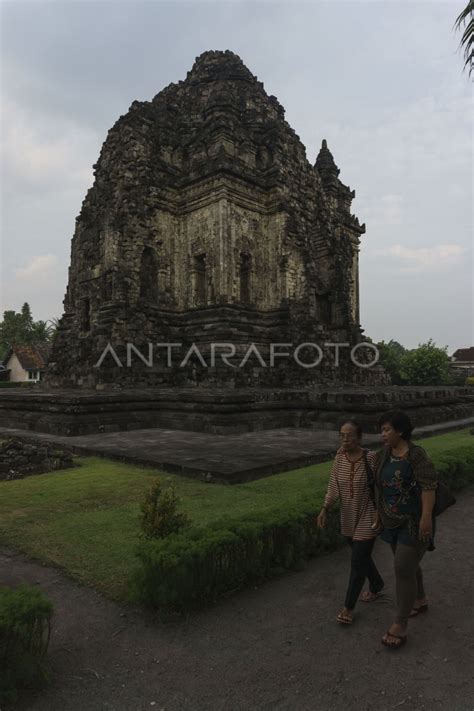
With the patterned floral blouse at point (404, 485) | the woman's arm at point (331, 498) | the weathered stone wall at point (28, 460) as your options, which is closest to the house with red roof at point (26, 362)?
the weathered stone wall at point (28, 460)

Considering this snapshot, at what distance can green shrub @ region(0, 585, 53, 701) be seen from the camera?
2.49 meters

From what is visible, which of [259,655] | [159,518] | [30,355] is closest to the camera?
[259,655]

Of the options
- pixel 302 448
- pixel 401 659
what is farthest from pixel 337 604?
pixel 302 448

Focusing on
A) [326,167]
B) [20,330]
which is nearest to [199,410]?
[326,167]

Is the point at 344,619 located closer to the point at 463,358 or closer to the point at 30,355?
the point at 30,355

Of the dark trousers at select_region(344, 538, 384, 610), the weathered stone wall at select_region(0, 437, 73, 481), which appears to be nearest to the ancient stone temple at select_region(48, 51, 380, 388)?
the weathered stone wall at select_region(0, 437, 73, 481)

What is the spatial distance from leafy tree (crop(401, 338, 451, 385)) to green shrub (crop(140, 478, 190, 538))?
40099 millimetres

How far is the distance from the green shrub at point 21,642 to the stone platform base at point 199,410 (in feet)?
29.7

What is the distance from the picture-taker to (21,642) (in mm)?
2549

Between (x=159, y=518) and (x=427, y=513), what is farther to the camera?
(x=159, y=518)

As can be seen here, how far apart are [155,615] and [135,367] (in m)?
14.1

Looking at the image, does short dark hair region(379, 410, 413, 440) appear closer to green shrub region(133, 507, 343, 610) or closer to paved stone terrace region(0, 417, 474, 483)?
green shrub region(133, 507, 343, 610)

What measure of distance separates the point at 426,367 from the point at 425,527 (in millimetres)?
40373

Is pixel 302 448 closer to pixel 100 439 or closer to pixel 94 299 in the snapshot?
pixel 100 439
